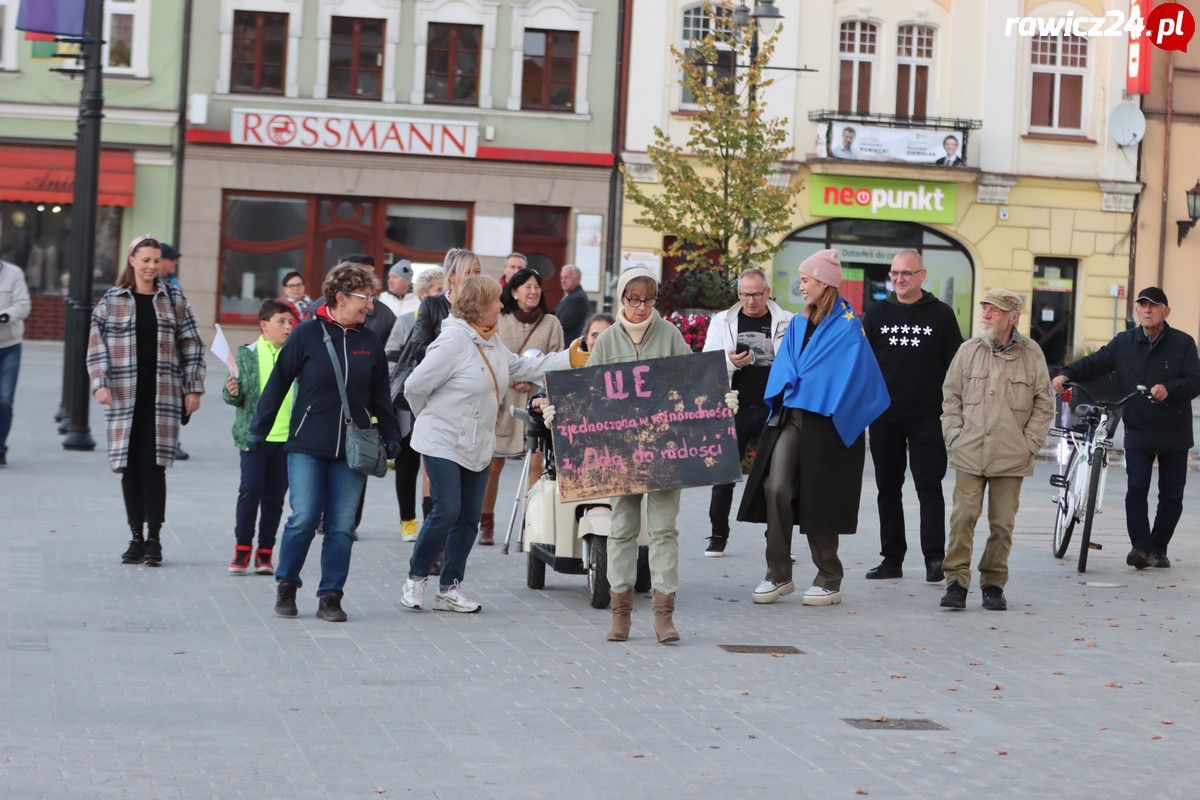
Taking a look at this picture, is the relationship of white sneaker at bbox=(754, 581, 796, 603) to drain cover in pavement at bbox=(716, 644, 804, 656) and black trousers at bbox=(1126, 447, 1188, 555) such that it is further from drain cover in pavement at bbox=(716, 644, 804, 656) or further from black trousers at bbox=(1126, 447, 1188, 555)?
black trousers at bbox=(1126, 447, 1188, 555)

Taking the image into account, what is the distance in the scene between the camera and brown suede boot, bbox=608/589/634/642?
8773 millimetres

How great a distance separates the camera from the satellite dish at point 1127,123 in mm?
35219

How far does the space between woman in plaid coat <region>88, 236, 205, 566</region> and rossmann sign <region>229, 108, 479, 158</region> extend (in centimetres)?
2284

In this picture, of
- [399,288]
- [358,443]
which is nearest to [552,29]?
[399,288]

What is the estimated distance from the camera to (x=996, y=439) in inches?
403

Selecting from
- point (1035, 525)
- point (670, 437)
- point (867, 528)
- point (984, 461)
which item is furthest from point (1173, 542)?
point (670, 437)

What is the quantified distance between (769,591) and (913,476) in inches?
61.9

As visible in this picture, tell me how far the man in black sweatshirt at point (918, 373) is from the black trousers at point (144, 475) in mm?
4329

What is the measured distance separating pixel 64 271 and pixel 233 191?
3.31 metres

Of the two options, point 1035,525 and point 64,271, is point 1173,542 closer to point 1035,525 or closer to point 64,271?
point 1035,525

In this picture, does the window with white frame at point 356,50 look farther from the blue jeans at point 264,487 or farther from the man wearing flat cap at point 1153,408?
the blue jeans at point 264,487

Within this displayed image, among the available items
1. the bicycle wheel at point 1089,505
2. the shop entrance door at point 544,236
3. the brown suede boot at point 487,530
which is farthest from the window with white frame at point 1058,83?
the brown suede boot at point 487,530

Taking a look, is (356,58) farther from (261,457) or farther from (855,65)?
(261,457)

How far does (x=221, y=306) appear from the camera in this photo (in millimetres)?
33469
